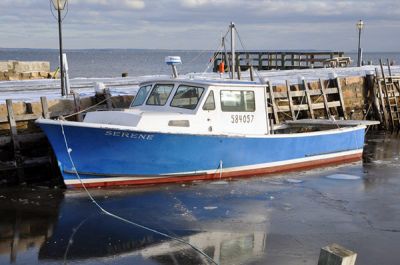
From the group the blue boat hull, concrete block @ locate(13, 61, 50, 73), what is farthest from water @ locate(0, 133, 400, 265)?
concrete block @ locate(13, 61, 50, 73)

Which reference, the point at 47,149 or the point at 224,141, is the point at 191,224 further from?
the point at 47,149

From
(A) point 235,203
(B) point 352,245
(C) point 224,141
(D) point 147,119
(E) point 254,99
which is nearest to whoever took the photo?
(B) point 352,245

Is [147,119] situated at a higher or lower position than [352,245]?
higher

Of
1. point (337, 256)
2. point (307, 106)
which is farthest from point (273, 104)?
point (337, 256)

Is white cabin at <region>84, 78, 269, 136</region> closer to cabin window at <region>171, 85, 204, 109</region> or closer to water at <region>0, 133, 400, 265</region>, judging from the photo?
cabin window at <region>171, 85, 204, 109</region>

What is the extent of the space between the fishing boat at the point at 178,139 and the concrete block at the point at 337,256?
683 centimetres

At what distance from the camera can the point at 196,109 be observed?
12.5 metres

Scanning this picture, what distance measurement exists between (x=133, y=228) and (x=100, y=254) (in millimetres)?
1272

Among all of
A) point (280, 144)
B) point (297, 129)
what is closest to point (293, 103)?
point (297, 129)

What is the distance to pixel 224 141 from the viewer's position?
12648mm

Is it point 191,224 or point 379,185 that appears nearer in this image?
point 191,224

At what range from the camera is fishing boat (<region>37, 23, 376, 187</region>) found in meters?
11.6

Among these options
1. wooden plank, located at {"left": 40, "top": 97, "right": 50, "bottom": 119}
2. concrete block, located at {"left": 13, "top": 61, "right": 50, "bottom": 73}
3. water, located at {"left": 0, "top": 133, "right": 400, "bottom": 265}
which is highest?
concrete block, located at {"left": 13, "top": 61, "right": 50, "bottom": 73}

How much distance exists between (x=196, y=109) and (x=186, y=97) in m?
0.49
